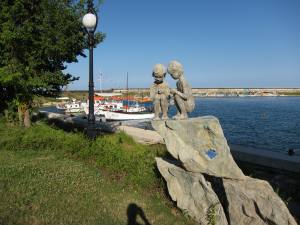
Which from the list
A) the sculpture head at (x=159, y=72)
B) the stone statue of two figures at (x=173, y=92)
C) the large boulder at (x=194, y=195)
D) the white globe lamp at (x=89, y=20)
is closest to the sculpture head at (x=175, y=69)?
the stone statue of two figures at (x=173, y=92)

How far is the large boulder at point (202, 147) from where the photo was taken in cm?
639

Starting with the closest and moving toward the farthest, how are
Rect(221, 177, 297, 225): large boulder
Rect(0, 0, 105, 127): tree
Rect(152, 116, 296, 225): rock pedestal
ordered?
Rect(221, 177, 297, 225): large boulder < Rect(152, 116, 296, 225): rock pedestal < Rect(0, 0, 105, 127): tree

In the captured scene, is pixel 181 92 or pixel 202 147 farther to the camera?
pixel 181 92

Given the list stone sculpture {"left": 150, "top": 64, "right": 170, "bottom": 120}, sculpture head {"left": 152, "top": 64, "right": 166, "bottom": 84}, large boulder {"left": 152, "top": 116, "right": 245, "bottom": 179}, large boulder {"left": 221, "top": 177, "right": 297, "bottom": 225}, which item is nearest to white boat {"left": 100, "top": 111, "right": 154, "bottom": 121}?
stone sculpture {"left": 150, "top": 64, "right": 170, "bottom": 120}

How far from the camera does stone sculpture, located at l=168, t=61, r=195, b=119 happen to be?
6879mm

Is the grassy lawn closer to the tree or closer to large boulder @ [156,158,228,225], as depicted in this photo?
large boulder @ [156,158,228,225]

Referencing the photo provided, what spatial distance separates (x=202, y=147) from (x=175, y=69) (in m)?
1.52

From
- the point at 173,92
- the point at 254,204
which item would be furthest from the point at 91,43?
the point at 254,204

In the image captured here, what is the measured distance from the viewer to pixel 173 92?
7.06 metres

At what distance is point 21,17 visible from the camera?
1521 cm

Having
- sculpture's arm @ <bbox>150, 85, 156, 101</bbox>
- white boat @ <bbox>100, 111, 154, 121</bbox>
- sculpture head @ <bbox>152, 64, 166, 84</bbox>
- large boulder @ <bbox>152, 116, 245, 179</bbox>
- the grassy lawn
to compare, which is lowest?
white boat @ <bbox>100, 111, 154, 121</bbox>

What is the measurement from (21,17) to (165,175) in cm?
1105

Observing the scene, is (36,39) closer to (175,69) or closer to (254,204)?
(175,69)

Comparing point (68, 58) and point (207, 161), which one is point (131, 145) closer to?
point (68, 58)
